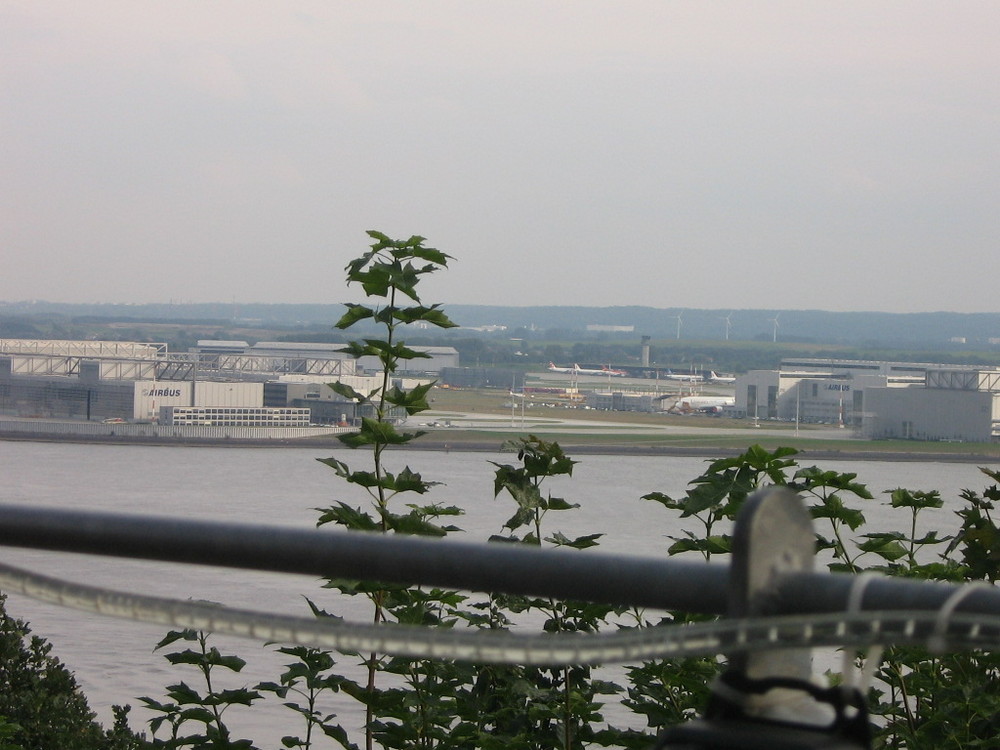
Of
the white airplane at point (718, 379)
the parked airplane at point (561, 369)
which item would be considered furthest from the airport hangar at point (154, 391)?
the white airplane at point (718, 379)

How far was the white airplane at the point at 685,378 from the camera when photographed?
46975 millimetres

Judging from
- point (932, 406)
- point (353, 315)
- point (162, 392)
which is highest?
point (353, 315)

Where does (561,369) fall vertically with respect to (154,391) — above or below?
above

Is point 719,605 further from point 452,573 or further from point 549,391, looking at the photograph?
point 549,391

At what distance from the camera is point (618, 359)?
5659cm

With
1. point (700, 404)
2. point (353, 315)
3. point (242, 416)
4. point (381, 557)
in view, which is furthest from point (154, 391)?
point (381, 557)

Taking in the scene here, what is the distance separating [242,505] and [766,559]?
13735mm

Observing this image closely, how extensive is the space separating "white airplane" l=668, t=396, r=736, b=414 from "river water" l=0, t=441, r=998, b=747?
14.2 meters

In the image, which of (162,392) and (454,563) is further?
(162,392)

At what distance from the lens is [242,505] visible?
1363 cm

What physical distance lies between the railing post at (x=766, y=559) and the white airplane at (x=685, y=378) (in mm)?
45942

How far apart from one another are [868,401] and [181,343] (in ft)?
96.0

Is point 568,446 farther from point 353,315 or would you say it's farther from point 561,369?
point 561,369

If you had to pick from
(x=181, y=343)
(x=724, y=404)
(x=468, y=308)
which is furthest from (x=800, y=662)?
(x=468, y=308)
